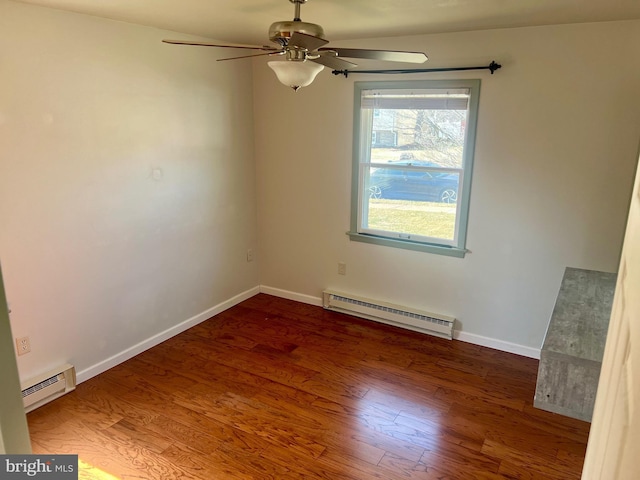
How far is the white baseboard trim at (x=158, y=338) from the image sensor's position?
3113 mm

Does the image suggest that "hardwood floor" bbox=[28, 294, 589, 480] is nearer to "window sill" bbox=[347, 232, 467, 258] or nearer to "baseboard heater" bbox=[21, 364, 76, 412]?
"baseboard heater" bbox=[21, 364, 76, 412]

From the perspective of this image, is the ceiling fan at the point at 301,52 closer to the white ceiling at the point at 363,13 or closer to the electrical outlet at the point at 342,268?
the white ceiling at the point at 363,13

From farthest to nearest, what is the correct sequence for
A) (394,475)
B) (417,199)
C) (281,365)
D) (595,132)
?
(417,199), (281,365), (595,132), (394,475)

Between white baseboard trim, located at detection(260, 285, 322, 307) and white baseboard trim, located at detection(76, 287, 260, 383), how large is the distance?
0.38 feet

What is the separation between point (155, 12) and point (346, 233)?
2.28 m

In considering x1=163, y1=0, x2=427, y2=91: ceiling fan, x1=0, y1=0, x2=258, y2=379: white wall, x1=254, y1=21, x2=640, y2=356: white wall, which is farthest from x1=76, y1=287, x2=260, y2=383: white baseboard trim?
x1=163, y1=0, x2=427, y2=91: ceiling fan

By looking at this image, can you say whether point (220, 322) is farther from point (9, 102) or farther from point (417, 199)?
point (9, 102)

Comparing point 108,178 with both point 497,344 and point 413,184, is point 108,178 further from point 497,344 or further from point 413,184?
point 497,344

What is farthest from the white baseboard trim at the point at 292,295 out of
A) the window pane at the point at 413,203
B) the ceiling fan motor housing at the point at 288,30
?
the ceiling fan motor housing at the point at 288,30

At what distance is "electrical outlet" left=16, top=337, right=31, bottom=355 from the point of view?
267 cm

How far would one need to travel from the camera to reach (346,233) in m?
4.06

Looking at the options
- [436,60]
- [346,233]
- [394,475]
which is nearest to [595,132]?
[436,60]

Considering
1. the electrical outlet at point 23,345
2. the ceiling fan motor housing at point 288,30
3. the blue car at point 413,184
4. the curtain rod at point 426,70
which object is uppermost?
the curtain rod at point 426,70

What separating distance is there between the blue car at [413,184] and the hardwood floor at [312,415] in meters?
1.21
